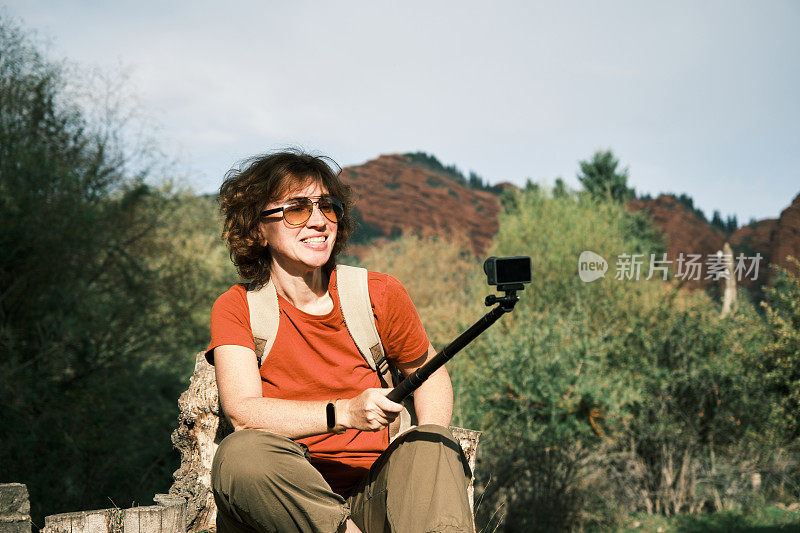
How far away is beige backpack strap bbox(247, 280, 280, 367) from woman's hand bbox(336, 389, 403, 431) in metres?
0.44

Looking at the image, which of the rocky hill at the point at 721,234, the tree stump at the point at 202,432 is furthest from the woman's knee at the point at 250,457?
the rocky hill at the point at 721,234

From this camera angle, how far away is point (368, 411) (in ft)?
7.38

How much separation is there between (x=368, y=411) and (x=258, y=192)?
1019 mm

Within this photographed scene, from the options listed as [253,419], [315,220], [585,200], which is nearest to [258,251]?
[315,220]

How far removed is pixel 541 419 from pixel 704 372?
4511mm

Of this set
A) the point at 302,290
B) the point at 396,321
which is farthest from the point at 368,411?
the point at 302,290

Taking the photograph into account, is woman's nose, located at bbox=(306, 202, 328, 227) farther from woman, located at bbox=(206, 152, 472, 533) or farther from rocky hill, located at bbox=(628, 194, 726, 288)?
rocky hill, located at bbox=(628, 194, 726, 288)

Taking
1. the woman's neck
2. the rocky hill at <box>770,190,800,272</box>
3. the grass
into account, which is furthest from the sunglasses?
the rocky hill at <box>770,190,800,272</box>

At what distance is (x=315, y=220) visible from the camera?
2676 mm

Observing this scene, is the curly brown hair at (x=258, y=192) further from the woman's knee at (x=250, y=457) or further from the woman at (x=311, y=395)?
the woman's knee at (x=250, y=457)

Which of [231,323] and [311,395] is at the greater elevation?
[231,323]

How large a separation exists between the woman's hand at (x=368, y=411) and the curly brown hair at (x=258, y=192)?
0.73m

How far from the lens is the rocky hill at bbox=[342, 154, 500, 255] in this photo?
148 ft

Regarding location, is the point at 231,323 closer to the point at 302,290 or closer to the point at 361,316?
the point at 302,290
